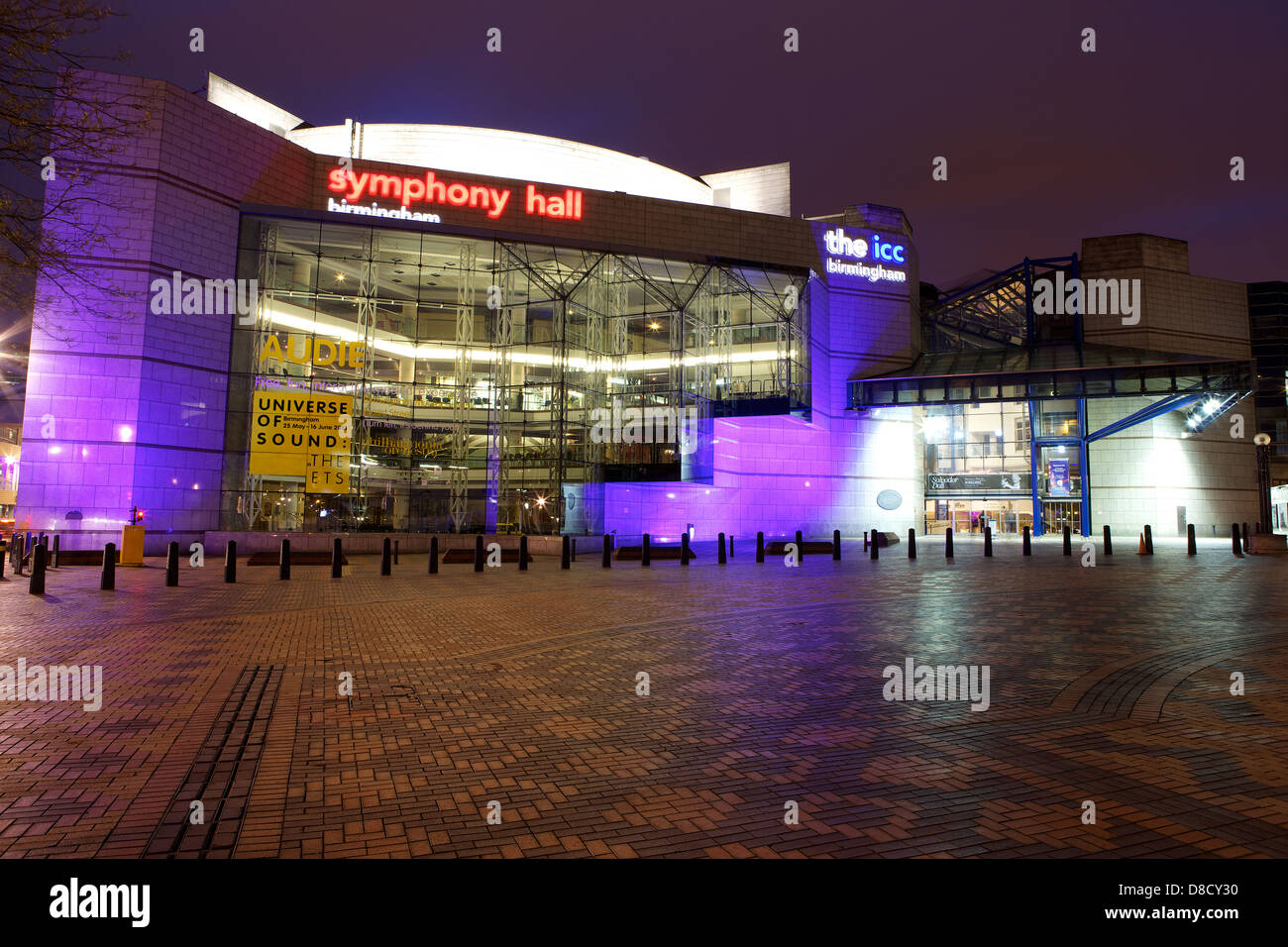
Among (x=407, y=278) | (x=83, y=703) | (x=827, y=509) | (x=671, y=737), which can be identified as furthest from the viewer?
(x=827, y=509)

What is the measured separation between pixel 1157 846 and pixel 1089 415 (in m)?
46.1

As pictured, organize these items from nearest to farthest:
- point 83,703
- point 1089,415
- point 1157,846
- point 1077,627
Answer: point 1157,846, point 83,703, point 1077,627, point 1089,415

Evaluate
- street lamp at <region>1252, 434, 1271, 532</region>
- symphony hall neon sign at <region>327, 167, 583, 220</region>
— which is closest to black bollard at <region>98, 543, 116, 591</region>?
symphony hall neon sign at <region>327, 167, 583, 220</region>

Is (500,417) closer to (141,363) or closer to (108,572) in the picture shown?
(141,363)

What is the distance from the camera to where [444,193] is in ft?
94.3

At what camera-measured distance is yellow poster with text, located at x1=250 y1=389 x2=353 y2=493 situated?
1007 inches

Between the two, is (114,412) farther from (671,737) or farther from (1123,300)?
(1123,300)

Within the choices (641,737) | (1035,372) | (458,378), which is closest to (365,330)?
(458,378)

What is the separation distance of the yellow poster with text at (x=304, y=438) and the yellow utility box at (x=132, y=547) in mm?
6755

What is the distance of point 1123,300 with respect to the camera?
43.0 metres

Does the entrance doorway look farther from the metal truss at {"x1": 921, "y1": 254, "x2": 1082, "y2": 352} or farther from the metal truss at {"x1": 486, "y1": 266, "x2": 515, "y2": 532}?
the metal truss at {"x1": 486, "y1": 266, "x2": 515, "y2": 532}

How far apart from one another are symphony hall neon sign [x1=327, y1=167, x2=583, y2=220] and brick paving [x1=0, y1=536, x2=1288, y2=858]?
71.7 ft
